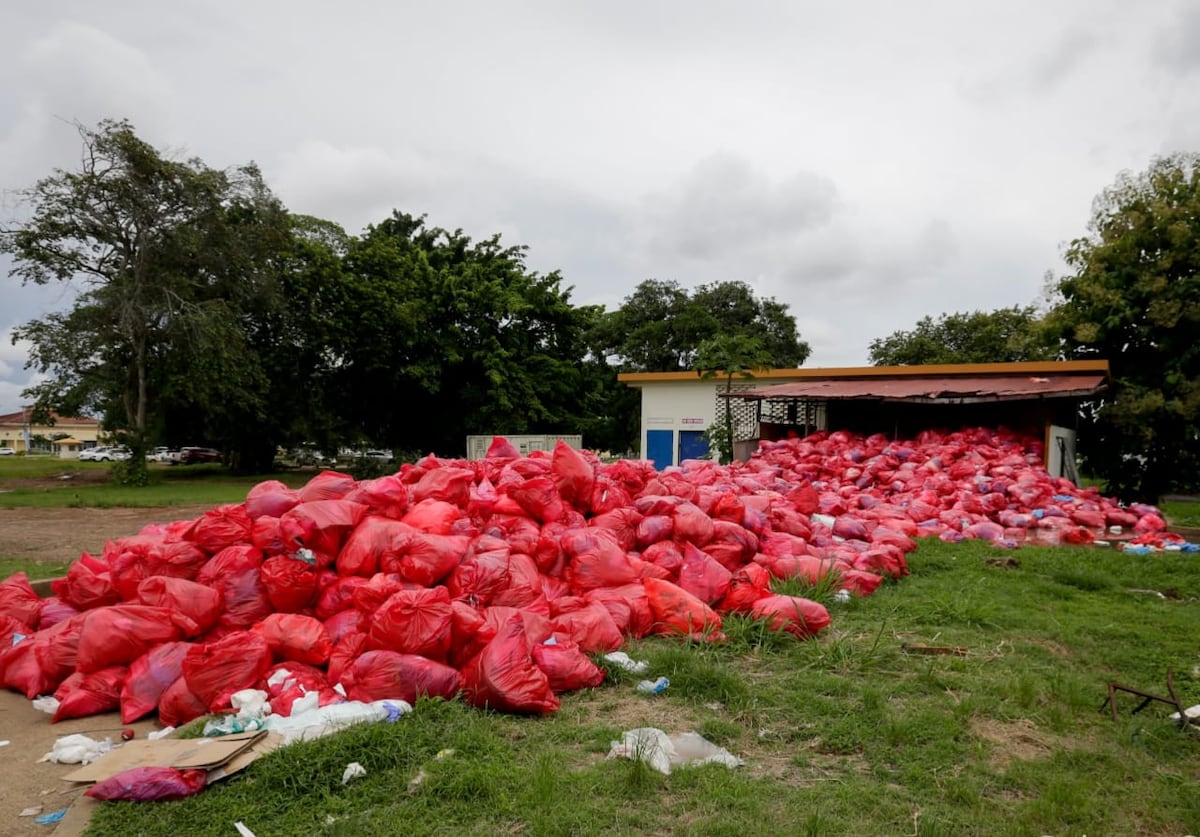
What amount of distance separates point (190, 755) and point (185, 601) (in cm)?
123

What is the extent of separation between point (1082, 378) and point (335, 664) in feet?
40.9

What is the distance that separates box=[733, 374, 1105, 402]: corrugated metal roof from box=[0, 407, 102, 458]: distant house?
6746cm

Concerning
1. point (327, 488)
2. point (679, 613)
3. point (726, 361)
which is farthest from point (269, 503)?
point (726, 361)

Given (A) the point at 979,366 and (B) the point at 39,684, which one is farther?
(A) the point at 979,366

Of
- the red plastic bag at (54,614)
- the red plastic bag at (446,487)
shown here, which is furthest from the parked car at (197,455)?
the red plastic bag at (446,487)

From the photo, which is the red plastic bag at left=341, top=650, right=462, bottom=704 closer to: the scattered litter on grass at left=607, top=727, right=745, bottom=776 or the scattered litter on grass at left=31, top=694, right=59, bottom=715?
the scattered litter on grass at left=607, top=727, right=745, bottom=776

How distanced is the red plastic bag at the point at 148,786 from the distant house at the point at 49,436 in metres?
72.6

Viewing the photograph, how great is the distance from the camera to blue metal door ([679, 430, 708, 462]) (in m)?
17.6

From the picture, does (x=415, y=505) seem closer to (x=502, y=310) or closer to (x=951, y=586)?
(x=951, y=586)

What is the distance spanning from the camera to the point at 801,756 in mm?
2840

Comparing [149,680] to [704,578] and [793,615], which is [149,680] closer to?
[704,578]

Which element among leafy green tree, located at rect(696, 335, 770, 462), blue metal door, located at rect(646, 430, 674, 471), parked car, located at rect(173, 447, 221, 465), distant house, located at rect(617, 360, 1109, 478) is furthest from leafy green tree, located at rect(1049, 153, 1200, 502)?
parked car, located at rect(173, 447, 221, 465)

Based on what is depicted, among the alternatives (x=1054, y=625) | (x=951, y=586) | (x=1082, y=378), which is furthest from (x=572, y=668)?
(x=1082, y=378)

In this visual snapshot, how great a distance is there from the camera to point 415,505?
4.86 m
